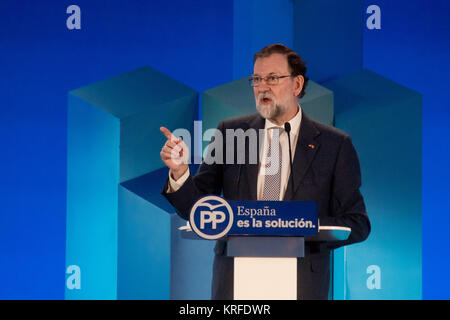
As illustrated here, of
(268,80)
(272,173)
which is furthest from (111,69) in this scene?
(272,173)

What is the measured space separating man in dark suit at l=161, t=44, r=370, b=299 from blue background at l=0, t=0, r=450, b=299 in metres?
1.23

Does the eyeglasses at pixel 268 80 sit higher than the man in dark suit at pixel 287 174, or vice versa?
the eyeglasses at pixel 268 80

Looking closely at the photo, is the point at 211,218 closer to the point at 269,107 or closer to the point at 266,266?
the point at 266,266

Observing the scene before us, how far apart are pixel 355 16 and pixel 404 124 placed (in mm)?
717

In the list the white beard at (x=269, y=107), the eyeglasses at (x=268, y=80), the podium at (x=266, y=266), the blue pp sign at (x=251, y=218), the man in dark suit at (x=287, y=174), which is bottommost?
the podium at (x=266, y=266)

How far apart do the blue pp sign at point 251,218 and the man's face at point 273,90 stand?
2.85 ft

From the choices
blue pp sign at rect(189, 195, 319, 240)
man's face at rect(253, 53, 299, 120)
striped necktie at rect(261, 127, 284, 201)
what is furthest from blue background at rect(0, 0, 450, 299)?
blue pp sign at rect(189, 195, 319, 240)

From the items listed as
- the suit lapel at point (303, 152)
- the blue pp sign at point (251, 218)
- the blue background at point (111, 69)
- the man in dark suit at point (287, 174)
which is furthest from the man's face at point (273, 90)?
the blue background at point (111, 69)

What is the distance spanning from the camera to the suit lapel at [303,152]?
2.33m

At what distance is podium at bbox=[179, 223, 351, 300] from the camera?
1.67 meters

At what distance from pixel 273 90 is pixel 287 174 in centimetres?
36

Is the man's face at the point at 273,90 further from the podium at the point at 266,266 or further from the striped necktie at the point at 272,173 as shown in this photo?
the podium at the point at 266,266

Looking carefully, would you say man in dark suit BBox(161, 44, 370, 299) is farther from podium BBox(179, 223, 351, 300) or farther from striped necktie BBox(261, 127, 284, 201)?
podium BBox(179, 223, 351, 300)
